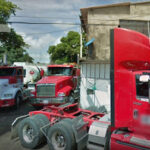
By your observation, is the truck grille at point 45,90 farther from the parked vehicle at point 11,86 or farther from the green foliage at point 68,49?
the green foliage at point 68,49

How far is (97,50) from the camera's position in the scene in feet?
45.6

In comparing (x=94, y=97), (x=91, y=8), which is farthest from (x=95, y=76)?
(x=91, y=8)

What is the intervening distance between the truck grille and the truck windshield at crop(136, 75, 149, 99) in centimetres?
599

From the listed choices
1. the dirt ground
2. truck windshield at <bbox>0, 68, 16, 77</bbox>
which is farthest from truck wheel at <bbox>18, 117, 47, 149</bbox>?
truck windshield at <bbox>0, 68, 16, 77</bbox>

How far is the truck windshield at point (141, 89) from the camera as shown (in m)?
3.50

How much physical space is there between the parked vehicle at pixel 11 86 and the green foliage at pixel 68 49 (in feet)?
73.1

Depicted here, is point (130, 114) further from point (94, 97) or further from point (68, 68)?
point (68, 68)

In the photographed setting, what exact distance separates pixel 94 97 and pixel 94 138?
15.7ft

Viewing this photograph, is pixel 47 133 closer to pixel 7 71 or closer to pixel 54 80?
pixel 54 80

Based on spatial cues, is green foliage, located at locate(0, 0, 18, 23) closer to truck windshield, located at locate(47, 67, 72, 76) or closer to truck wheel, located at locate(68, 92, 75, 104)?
truck windshield, located at locate(47, 67, 72, 76)

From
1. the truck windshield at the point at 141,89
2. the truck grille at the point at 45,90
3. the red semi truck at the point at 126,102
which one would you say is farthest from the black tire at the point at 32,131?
the truck grille at the point at 45,90

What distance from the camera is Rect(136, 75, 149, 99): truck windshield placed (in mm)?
3502

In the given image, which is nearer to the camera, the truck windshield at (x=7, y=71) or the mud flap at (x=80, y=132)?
→ the mud flap at (x=80, y=132)

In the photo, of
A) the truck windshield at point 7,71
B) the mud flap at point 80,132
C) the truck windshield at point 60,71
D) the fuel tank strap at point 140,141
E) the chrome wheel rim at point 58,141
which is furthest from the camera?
the truck windshield at point 60,71
